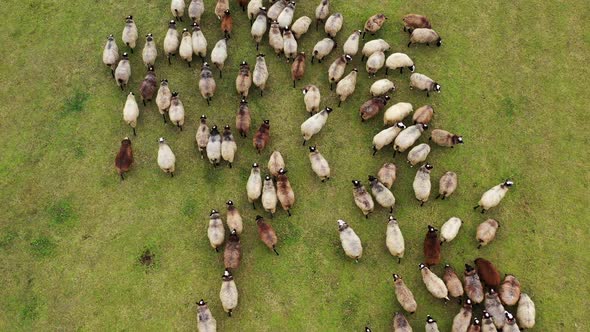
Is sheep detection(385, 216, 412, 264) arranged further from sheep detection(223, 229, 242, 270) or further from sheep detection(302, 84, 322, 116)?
sheep detection(302, 84, 322, 116)

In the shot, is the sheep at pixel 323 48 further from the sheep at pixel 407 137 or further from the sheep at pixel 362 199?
the sheep at pixel 362 199

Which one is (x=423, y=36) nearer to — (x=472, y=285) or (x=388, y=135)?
(x=388, y=135)

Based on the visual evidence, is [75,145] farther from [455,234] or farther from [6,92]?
[455,234]

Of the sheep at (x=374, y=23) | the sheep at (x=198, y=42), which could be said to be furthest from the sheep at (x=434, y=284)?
the sheep at (x=198, y=42)

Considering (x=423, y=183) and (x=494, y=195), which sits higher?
(x=423, y=183)

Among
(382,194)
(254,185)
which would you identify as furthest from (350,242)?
(254,185)
